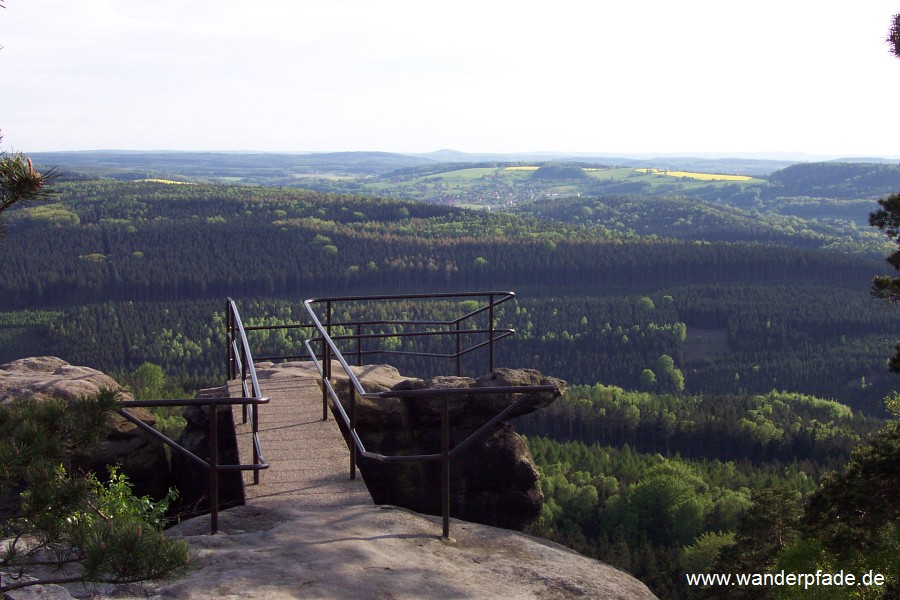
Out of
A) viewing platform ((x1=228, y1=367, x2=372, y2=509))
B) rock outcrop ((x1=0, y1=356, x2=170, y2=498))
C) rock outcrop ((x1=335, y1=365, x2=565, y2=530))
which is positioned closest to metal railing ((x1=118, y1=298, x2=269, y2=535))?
viewing platform ((x1=228, y1=367, x2=372, y2=509))

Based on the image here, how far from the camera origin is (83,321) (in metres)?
134

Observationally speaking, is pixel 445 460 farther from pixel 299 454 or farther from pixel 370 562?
pixel 299 454

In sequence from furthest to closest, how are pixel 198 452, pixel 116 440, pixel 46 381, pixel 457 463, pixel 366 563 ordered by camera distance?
pixel 198 452 < pixel 457 463 < pixel 46 381 < pixel 116 440 < pixel 366 563

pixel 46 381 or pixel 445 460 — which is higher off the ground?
pixel 445 460

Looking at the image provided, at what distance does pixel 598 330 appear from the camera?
147000mm

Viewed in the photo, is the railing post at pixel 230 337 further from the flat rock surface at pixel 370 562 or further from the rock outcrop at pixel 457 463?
the flat rock surface at pixel 370 562

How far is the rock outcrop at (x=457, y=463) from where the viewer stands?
14977mm

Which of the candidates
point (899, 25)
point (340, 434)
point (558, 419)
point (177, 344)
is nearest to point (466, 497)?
point (340, 434)

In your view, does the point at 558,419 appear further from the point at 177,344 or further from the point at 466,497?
the point at 466,497

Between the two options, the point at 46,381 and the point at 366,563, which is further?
the point at 46,381

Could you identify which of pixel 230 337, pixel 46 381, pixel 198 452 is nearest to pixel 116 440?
pixel 198 452

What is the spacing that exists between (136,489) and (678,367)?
439 feet

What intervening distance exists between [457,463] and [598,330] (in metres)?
133

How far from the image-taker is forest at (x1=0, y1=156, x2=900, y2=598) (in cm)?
6006
